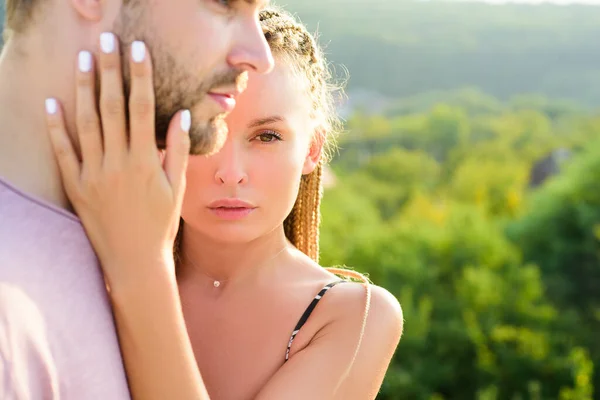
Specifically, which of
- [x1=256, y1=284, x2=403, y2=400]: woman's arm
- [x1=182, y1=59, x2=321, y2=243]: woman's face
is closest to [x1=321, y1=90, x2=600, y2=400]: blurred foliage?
[x1=256, y1=284, x2=403, y2=400]: woman's arm

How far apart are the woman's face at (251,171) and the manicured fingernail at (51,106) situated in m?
0.71

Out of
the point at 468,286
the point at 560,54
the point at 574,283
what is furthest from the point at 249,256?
the point at 560,54

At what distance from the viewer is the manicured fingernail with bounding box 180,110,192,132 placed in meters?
2.27

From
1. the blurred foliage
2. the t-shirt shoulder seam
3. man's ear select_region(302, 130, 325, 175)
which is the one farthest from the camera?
the blurred foliage

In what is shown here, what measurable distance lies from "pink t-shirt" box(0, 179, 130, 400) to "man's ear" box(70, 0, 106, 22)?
18.4 inches

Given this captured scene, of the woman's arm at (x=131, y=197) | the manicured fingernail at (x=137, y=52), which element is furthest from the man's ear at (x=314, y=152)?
the manicured fingernail at (x=137, y=52)

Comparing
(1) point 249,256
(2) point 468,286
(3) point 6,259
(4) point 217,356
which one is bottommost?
(2) point 468,286

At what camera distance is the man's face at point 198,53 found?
2238 millimetres

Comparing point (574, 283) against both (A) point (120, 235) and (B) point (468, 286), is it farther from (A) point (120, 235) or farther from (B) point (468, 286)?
(A) point (120, 235)

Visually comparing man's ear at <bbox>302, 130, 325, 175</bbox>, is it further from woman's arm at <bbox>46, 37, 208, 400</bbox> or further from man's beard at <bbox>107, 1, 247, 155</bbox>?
woman's arm at <bbox>46, 37, 208, 400</bbox>

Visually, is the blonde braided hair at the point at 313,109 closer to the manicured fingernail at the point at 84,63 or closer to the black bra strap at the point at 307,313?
the black bra strap at the point at 307,313

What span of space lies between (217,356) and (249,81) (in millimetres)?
924

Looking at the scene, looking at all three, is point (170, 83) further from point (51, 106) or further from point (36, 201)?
point (36, 201)

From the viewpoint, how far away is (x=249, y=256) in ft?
9.99
